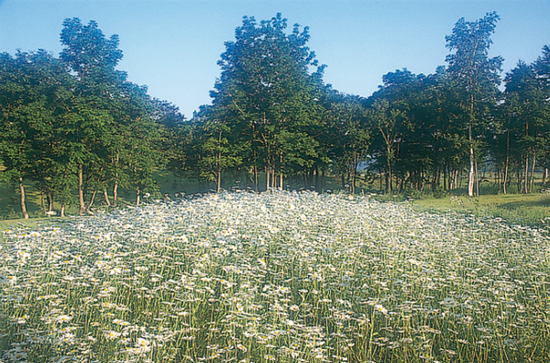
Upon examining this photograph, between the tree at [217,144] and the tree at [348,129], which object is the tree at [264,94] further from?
the tree at [348,129]

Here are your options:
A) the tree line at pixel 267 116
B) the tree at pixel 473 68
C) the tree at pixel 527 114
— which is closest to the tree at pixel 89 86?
the tree line at pixel 267 116

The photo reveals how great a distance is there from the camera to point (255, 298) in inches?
226

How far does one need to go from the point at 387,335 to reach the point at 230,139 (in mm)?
33713

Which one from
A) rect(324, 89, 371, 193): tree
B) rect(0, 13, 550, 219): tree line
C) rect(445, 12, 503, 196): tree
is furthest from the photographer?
rect(324, 89, 371, 193): tree

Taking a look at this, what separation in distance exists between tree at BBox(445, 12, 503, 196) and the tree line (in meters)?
0.09

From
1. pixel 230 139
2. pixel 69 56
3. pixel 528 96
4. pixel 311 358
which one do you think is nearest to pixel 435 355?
pixel 311 358

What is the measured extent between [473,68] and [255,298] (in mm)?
35817

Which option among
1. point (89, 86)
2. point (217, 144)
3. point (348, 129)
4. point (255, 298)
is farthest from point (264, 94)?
point (255, 298)

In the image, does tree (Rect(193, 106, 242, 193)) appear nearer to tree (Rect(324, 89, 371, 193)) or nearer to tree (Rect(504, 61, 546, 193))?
tree (Rect(324, 89, 371, 193))

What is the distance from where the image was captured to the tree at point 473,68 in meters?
33.7

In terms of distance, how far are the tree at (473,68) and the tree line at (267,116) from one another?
0.09 m

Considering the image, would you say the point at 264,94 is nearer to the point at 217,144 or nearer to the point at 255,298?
the point at 217,144

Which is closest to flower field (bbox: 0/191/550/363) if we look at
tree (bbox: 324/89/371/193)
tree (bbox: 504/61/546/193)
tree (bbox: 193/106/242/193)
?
tree (bbox: 193/106/242/193)

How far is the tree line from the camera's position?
2667 centimetres
